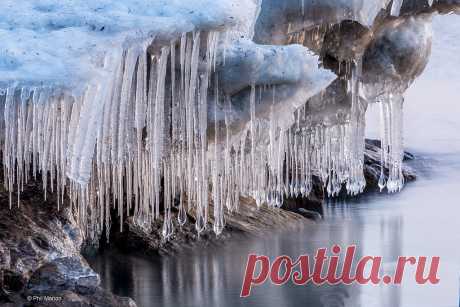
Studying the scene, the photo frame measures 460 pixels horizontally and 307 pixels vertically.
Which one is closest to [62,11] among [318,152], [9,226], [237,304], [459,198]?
[9,226]

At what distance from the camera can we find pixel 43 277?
638 centimetres

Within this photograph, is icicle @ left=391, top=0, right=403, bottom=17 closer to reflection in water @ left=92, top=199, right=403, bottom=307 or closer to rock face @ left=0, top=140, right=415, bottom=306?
rock face @ left=0, top=140, right=415, bottom=306

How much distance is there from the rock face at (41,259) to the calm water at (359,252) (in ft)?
8.78

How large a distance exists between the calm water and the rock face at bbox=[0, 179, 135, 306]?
8.78 ft

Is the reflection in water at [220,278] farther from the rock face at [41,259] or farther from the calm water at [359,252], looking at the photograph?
the rock face at [41,259]

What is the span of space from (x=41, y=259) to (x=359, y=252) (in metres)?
7.46

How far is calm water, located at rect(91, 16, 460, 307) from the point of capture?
9609 millimetres

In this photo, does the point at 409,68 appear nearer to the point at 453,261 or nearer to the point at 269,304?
the point at 269,304

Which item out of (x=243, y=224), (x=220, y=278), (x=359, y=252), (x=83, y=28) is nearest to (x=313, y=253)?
(x=359, y=252)

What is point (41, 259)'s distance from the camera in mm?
6484

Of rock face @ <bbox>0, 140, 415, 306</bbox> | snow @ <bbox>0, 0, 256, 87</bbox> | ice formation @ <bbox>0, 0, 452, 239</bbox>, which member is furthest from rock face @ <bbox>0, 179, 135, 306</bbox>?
snow @ <bbox>0, 0, 256, 87</bbox>

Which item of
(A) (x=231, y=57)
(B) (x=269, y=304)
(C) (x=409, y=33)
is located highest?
(C) (x=409, y=33)

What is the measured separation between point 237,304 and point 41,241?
3.37 meters

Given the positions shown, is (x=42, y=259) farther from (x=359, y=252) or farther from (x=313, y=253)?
(x=359, y=252)
